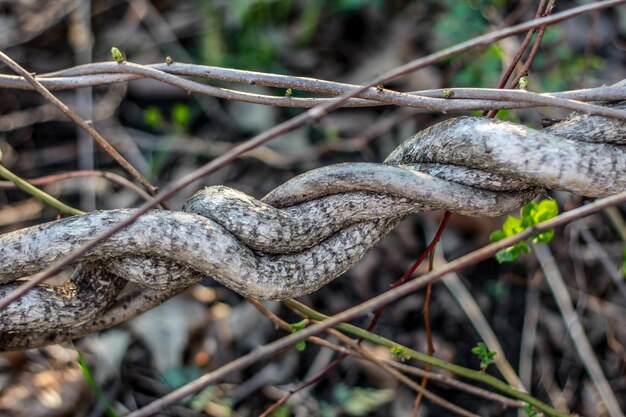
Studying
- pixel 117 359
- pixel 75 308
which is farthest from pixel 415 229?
pixel 75 308

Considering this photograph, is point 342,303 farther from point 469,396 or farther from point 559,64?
point 559,64

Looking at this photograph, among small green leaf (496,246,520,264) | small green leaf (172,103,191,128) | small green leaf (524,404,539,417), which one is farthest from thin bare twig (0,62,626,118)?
small green leaf (172,103,191,128)

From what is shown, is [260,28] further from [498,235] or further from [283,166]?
[498,235]

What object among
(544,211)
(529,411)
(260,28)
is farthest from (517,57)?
(260,28)

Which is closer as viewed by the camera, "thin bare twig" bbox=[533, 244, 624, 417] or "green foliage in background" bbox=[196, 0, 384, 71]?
"thin bare twig" bbox=[533, 244, 624, 417]

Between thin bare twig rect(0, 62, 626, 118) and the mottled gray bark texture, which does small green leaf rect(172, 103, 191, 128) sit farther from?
the mottled gray bark texture

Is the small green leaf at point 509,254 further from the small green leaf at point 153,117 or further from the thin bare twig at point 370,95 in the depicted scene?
the small green leaf at point 153,117

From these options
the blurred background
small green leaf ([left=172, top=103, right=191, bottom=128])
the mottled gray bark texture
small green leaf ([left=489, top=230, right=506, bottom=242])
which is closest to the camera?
the mottled gray bark texture
